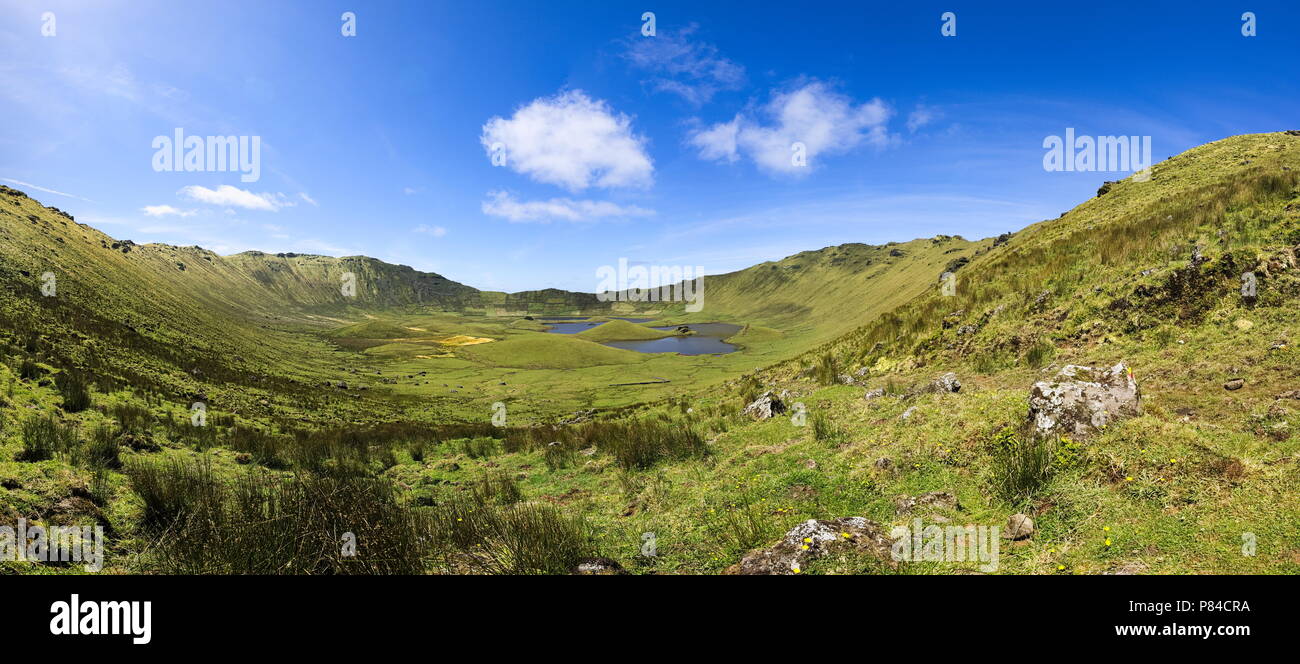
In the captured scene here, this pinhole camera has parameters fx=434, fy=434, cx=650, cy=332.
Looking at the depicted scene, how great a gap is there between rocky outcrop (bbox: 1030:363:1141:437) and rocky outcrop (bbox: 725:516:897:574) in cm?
396

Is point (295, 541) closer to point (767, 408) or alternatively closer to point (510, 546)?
point (510, 546)

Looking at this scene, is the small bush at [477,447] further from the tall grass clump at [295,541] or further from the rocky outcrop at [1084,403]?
the rocky outcrop at [1084,403]

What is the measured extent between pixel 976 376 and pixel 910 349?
6.35 metres

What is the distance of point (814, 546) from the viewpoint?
5656 millimetres
